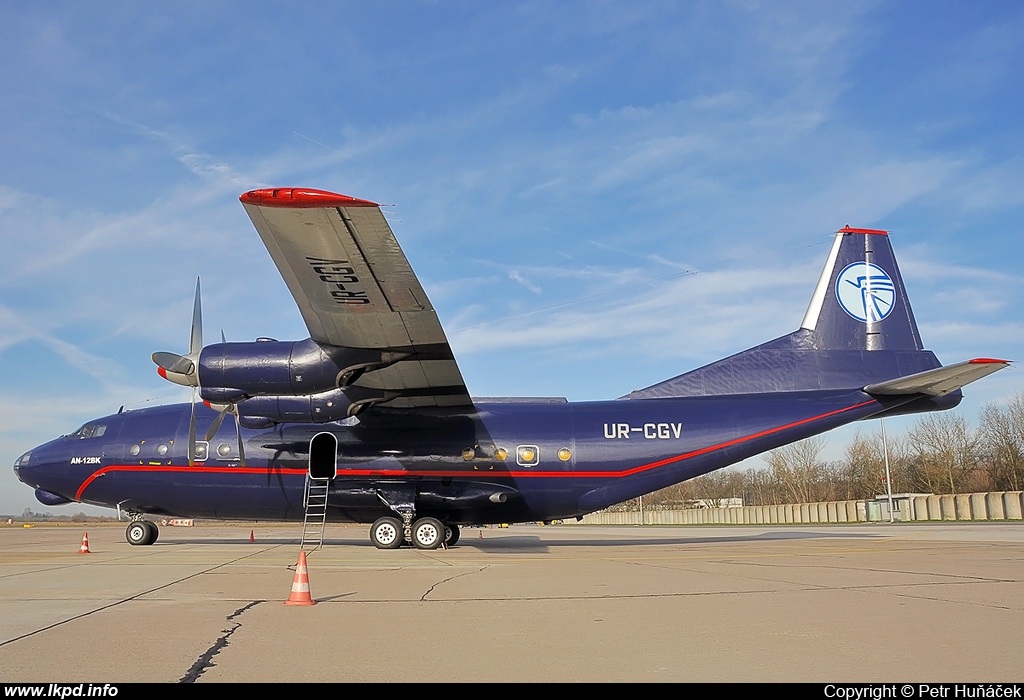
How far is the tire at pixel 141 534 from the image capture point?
2066 centimetres

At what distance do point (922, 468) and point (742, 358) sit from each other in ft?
176

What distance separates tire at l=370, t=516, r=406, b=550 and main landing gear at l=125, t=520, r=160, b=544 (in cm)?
695

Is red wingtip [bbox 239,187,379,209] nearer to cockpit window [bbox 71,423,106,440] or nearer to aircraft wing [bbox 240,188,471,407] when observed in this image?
aircraft wing [bbox 240,188,471,407]

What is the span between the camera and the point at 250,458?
18.9m

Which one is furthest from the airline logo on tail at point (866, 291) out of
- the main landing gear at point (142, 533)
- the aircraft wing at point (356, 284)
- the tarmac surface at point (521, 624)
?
the main landing gear at point (142, 533)

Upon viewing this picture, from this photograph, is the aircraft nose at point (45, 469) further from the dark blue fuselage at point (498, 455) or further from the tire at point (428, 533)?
the tire at point (428, 533)

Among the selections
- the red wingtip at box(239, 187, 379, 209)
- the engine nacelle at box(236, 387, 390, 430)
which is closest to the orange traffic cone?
the red wingtip at box(239, 187, 379, 209)

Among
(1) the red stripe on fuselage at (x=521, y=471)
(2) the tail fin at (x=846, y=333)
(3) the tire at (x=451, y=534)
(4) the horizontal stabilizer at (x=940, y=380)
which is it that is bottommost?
(3) the tire at (x=451, y=534)

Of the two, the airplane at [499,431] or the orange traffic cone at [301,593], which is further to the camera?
the airplane at [499,431]

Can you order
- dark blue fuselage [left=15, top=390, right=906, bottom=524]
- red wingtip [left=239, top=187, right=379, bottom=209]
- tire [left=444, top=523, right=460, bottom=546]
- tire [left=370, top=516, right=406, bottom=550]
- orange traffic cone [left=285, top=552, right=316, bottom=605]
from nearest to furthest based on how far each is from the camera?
orange traffic cone [left=285, top=552, right=316, bottom=605] → red wingtip [left=239, top=187, right=379, bottom=209] → tire [left=370, top=516, right=406, bottom=550] → dark blue fuselage [left=15, top=390, right=906, bottom=524] → tire [left=444, top=523, right=460, bottom=546]

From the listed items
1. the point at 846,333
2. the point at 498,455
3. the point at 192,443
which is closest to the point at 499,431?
the point at 498,455

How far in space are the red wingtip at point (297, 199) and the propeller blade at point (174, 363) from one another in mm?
5819

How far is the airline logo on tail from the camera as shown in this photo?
18828 mm

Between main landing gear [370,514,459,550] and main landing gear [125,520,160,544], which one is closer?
main landing gear [370,514,459,550]
